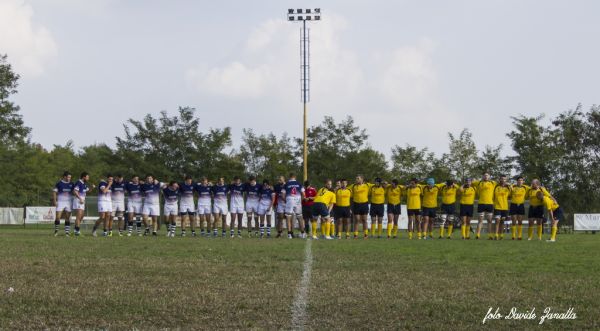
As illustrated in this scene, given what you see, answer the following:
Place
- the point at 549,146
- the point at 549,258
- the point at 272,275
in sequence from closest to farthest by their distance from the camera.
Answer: the point at 272,275
the point at 549,258
the point at 549,146

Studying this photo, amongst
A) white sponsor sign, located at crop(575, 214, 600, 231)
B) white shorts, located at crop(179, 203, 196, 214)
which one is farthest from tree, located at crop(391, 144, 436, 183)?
white shorts, located at crop(179, 203, 196, 214)

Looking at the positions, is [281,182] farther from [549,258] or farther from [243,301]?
[243,301]

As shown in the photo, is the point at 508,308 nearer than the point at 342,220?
Yes

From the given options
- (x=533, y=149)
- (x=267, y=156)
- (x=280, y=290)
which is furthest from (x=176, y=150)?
(x=280, y=290)

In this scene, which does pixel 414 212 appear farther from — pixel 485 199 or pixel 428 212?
pixel 485 199

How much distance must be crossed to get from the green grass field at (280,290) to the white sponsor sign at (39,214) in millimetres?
32210

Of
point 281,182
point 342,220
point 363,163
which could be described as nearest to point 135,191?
point 281,182

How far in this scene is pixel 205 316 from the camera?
777 centimetres

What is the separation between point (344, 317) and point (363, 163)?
4498 centimetres

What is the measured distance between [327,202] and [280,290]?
15.1 m

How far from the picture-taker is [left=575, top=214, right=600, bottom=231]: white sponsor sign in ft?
137

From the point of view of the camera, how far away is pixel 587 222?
138 ft

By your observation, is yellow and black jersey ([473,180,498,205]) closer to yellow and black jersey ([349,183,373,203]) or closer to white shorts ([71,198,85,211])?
yellow and black jersey ([349,183,373,203])

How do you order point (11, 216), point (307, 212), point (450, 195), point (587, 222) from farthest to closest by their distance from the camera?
point (11, 216) → point (587, 222) → point (450, 195) → point (307, 212)
